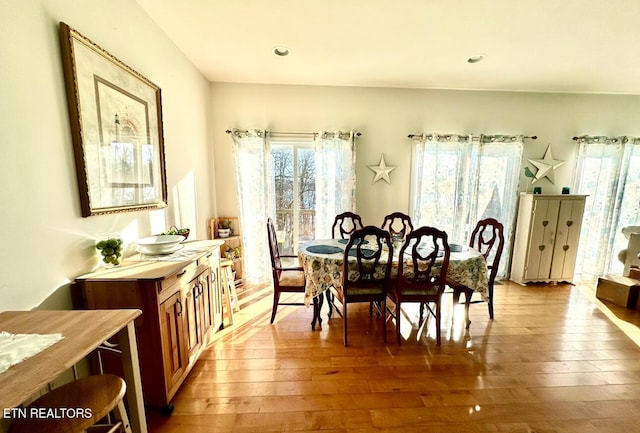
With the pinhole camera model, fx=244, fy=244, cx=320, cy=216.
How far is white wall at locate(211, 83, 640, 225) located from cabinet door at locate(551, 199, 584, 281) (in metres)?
0.44

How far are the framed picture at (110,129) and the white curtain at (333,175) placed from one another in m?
1.83

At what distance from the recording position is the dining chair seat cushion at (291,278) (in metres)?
2.39

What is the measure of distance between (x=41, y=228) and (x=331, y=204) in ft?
8.70

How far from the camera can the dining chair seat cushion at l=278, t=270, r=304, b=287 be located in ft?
7.83

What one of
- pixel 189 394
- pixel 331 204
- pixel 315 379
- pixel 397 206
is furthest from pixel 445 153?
pixel 189 394

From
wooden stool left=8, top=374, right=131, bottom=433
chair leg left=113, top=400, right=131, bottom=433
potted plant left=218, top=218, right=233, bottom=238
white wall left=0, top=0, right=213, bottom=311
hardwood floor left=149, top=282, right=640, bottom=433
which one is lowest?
hardwood floor left=149, top=282, right=640, bottom=433

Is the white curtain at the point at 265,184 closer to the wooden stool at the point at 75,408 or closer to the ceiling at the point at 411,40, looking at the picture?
the ceiling at the point at 411,40

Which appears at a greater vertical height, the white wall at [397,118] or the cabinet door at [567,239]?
the white wall at [397,118]

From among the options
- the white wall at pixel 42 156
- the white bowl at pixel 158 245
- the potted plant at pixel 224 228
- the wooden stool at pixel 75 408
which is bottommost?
the wooden stool at pixel 75 408

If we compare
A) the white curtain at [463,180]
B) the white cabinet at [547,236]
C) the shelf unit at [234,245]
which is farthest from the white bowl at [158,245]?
the white cabinet at [547,236]

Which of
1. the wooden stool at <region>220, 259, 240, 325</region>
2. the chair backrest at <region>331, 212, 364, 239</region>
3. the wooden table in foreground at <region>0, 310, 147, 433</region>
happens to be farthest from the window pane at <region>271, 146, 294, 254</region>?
the wooden table in foreground at <region>0, 310, 147, 433</region>

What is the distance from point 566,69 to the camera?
2.74m

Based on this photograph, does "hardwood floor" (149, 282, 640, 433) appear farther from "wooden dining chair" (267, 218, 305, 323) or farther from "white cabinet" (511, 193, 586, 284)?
"white cabinet" (511, 193, 586, 284)

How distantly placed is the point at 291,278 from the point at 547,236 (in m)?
3.53
